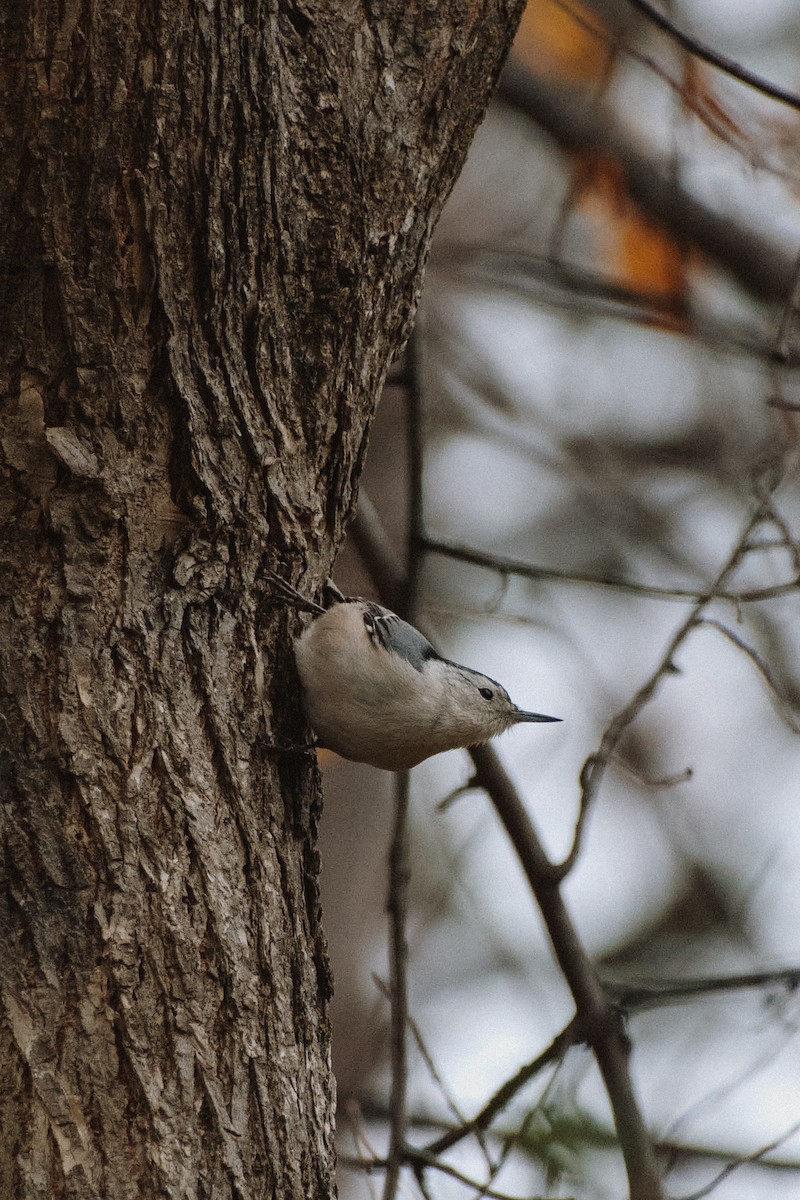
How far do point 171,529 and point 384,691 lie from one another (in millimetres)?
652

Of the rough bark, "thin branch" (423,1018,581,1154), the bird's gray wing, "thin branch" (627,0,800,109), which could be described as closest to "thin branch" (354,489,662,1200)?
"thin branch" (423,1018,581,1154)

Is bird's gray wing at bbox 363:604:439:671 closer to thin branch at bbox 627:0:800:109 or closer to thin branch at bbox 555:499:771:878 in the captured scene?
thin branch at bbox 555:499:771:878

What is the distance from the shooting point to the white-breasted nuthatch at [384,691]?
7.50 ft

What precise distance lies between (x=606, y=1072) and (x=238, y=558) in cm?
142

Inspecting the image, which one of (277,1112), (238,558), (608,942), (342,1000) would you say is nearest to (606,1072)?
(277,1112)

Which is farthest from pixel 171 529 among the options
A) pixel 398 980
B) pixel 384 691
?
pixel 398 980

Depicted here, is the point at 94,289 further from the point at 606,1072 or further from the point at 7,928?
the point at 606,1072

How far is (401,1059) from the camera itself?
2.76m

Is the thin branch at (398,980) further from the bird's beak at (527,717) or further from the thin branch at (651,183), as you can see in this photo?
the thin branch at (651,183)

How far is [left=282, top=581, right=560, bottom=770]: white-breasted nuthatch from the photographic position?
2.29 m

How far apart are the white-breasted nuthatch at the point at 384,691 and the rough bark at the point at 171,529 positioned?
0.48 ft

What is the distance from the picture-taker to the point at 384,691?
246cm

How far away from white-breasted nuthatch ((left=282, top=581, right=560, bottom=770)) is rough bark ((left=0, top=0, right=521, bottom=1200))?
0.48 feet

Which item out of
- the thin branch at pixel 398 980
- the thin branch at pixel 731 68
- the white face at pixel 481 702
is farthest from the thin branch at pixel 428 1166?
the thin branch at pixel 731 68
